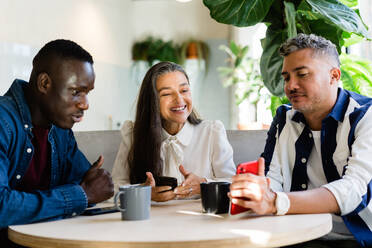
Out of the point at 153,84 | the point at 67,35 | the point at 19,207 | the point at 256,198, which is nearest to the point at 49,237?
the point at 19,207

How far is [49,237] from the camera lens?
97cm

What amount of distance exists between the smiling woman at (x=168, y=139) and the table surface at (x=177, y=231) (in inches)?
27.2

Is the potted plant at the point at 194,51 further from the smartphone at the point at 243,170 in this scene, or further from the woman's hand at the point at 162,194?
the smartphone at the point at 243,170

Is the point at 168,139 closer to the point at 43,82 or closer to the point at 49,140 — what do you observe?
the point at 49,140

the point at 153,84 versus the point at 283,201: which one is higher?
the point at 153,84

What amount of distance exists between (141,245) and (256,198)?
1.24 feet

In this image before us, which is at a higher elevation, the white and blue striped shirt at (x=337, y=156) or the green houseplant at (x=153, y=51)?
the green houseplant at (x=153, y=51)

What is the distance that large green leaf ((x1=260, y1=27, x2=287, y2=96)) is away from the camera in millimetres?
2217

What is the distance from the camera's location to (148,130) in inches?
78.2

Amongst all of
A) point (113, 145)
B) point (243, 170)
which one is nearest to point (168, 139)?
point (113, 145)

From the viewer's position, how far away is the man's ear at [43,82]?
4.63ft

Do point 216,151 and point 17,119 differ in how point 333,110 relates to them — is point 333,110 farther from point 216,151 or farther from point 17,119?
point 17,119

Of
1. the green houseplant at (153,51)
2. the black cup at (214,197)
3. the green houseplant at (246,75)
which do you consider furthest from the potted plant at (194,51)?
the black cup at (214,197)

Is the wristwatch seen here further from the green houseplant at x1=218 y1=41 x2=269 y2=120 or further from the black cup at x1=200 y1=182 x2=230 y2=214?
the green houseplant at x1=218 y1=41 x2=269 y2=120
